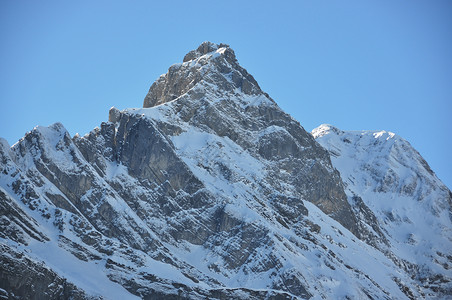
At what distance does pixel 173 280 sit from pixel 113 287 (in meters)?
14.2

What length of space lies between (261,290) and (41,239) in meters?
49.5

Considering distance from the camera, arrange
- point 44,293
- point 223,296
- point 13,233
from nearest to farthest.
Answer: point 44,293 < point 13,233 < point 223,296

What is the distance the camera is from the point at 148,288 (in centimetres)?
19025

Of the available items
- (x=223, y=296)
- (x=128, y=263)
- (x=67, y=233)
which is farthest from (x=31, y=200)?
(x=223, y=296)

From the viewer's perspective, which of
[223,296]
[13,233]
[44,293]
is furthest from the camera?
[223,296]

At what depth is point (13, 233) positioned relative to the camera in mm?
182250

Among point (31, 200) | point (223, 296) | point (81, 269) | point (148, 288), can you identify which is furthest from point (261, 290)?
point (31, 200)

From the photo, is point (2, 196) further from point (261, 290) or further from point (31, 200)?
point (261, 290)

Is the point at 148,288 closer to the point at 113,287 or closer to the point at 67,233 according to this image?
the point at 113,287

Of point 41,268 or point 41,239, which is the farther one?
point 41,239

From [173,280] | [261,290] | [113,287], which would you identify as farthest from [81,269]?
[261,290]

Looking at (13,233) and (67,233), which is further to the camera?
(67,233)

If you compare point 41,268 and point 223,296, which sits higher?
point 223,296

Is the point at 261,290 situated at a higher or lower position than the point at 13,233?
higher
